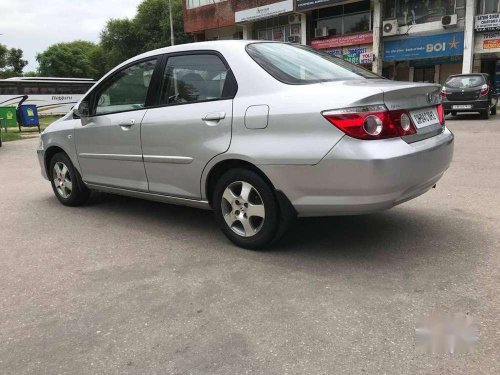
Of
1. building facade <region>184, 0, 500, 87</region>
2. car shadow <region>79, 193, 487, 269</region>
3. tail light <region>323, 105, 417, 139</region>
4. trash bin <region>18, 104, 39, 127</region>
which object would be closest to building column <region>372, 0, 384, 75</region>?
building facade <region>184, 0, 500, 87</region>

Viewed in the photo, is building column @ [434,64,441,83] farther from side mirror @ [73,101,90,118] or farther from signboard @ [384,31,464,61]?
side mirror @ [73,101,90,118]

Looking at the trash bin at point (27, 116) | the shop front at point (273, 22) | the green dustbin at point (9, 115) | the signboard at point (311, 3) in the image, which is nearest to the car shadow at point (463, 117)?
the signboard at point (311, 3)

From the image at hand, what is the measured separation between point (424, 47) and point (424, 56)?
0.51 metres

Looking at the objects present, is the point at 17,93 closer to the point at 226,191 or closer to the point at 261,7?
the point at 261,7

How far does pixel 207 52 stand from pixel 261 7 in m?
31.6

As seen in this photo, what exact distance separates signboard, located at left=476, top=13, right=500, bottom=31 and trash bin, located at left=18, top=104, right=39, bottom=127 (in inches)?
889

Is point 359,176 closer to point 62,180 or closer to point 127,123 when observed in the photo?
point 127,123

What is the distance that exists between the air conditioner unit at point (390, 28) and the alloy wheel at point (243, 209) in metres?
27.3

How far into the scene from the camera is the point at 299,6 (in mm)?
31594

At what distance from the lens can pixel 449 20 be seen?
25.7 metres

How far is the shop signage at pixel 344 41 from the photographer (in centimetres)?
2948

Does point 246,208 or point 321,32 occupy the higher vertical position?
point 321,32

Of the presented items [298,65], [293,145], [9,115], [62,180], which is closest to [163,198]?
[293,145]

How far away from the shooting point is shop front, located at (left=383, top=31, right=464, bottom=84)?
26.4m
